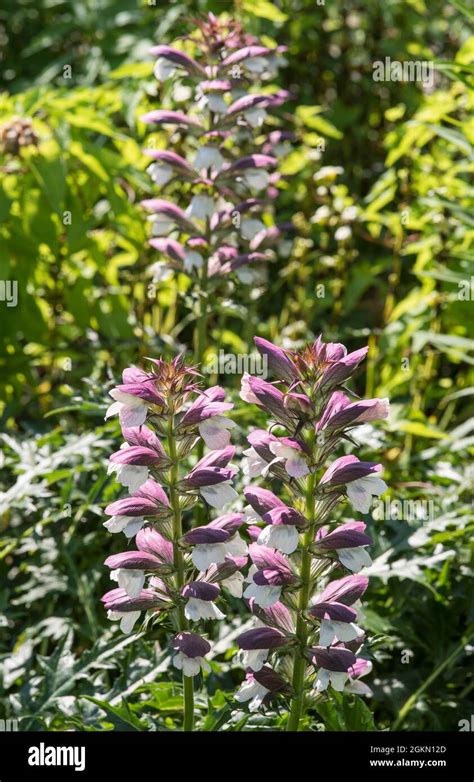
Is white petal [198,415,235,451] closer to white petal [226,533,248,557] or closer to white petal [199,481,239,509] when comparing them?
white petal [199,481,239,509]

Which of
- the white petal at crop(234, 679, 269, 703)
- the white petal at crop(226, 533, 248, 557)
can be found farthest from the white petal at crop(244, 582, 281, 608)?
the white petal at crop(234, 679, 269, 703)

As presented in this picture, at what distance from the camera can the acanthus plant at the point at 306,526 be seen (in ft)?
6.30

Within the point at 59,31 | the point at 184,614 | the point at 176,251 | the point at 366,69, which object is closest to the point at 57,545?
the point at 176,251

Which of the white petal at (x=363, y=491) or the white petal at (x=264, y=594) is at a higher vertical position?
the white petal at (x=363, y=491)

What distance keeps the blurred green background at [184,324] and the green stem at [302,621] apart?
224 millimetres

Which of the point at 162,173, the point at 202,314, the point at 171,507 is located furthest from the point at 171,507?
the point at 162,173

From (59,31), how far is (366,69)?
148 cm

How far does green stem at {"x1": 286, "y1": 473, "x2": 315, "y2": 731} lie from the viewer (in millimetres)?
1987

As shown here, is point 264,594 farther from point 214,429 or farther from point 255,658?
point 214,429

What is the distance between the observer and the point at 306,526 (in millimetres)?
1962

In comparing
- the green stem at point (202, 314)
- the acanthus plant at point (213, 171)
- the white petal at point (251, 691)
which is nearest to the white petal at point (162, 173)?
the acanthus plant at point (213, 171)

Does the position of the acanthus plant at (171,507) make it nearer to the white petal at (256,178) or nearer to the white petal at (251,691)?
the white petal at (251,691)

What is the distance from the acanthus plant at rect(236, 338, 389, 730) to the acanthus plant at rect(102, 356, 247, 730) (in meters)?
0.07
